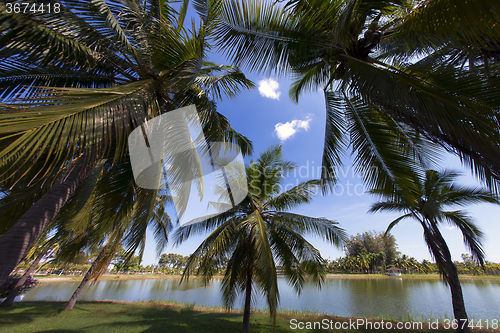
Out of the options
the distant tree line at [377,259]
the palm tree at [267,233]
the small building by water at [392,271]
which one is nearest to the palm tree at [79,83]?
the palm tree at [267,233]

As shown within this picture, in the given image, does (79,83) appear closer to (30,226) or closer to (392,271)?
(30,226)

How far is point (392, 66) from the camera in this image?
3391mm

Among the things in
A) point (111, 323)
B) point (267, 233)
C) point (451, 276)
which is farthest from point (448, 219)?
point (111, 323)

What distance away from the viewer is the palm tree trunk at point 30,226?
8.68 feet

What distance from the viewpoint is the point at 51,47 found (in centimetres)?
301

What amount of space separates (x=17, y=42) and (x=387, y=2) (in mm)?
5375

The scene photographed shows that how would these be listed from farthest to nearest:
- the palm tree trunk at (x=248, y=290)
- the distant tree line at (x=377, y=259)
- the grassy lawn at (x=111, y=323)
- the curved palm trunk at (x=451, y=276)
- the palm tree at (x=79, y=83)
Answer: the distant tree line at (x=377, y=259), the palm tree trunk at (x=248, y=290), the grassy lawn at (x=111, y=323), the curved palm trunk at (x=451, y=276), the palm tree at (x=79, y=83)

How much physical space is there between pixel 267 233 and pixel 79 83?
6331mm

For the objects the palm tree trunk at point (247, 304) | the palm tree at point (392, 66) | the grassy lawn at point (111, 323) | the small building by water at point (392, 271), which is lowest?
the small building by water at point (392, 271)

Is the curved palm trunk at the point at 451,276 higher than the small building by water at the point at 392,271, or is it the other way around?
the curved palm trunk at the point at 451,276

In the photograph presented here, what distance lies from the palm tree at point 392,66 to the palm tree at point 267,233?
399cm

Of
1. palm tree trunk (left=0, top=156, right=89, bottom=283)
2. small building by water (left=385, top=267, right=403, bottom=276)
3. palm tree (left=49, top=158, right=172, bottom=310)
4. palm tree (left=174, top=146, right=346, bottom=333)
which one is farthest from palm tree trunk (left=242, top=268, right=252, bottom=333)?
small building by water (left=385, top=267, right=403, bottom=276)

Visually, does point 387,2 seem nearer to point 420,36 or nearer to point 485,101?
point 420,36

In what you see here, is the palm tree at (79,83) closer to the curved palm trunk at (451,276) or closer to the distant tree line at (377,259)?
the curved palm trunk at (451,276)
